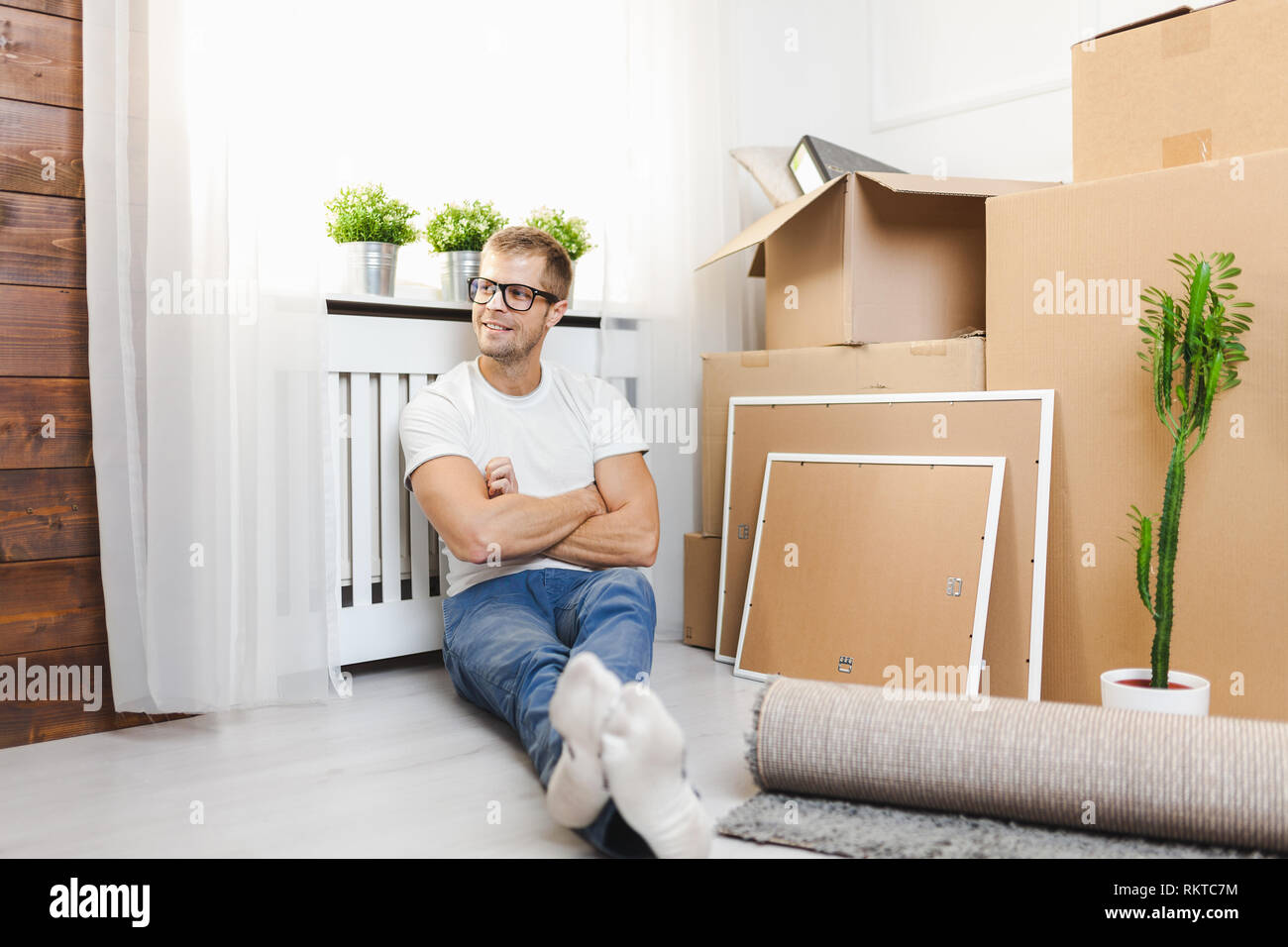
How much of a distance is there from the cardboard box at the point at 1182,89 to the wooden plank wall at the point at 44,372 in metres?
1.75

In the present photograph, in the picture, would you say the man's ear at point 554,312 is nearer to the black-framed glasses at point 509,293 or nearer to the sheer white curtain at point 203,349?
the black-framed glasses at point 509,293

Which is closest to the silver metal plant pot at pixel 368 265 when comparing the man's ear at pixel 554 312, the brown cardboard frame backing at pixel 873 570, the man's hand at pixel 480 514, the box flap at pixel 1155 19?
the man's ear at pixel 554 312

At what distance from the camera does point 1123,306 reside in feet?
5.78

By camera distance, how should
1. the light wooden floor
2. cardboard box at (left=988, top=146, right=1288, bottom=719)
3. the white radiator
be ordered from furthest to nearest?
the white radiator < cardboard box at (left=988, top=146, right=1288, bottom=719) < the light wooden floor

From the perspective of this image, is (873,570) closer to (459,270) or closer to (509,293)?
(509,293)

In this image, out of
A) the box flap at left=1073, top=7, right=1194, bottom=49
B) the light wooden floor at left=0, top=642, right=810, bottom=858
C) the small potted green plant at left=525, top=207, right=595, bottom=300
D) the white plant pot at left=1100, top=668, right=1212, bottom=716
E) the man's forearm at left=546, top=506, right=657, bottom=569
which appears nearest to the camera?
the light wooden floor at left=0, top=642, right=810, bottom=858

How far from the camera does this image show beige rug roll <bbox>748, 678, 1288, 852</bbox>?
1.18 meters

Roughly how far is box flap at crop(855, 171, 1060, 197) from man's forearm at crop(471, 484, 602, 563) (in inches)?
33.8

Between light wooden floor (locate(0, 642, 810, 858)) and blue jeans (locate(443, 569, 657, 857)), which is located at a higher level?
blue jeans (locate(443, 569, 657, 857))

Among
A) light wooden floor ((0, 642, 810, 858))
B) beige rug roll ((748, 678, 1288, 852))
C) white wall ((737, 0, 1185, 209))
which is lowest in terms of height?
light wooden floor ((0, 642, 810, 858))

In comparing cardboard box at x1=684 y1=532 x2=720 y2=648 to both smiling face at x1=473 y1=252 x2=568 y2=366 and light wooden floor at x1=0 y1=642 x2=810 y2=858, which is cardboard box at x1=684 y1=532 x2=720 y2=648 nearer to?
light wooden floor at x1=0 y1=642 x2=810 y2=858

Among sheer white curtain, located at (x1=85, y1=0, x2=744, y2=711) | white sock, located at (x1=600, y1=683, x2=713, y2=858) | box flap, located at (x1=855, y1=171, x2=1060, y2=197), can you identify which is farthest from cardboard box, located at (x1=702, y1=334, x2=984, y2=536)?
white sock, located at (x1=600, y1=683, x2=713, y2=858)
